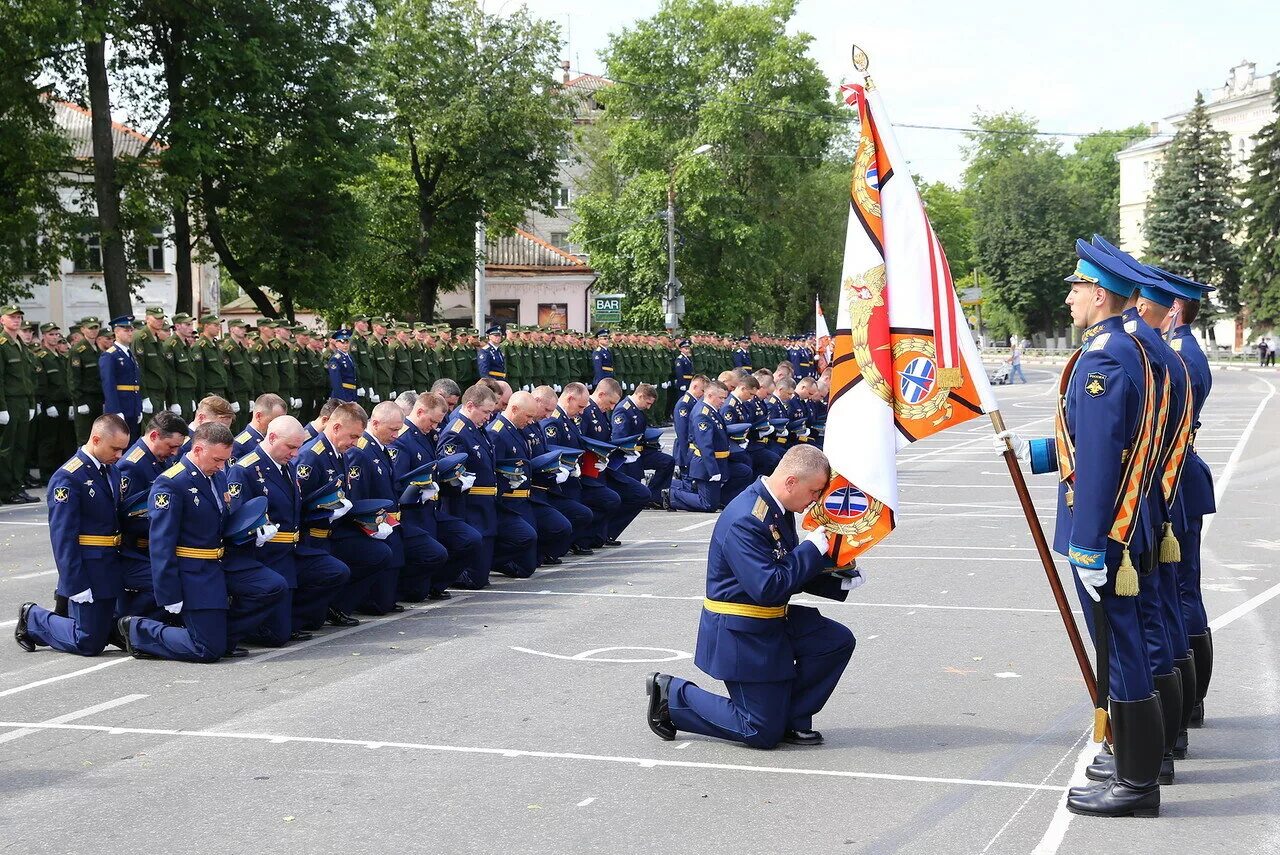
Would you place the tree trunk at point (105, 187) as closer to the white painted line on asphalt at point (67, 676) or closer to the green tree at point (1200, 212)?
the white painted line on asphalt at point (67, 676)

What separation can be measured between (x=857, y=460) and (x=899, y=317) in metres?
0.76

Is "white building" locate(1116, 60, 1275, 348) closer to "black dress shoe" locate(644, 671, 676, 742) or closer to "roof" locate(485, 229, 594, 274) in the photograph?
"roof" locate(485, 229, 594, 274)

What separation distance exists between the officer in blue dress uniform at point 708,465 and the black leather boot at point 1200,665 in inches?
433

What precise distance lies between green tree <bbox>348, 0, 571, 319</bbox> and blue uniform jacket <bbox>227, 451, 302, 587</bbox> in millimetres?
40532

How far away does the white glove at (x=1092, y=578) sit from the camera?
5965 mm

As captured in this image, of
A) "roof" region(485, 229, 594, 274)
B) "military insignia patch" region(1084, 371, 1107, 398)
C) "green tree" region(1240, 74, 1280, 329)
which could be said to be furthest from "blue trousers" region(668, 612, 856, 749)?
"green tree" region(1240, 74, 1280, 329)

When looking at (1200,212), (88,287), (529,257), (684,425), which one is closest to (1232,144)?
(1200,212)

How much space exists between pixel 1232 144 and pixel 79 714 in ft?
345

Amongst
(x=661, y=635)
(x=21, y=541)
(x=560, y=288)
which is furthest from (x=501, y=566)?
(x=560, y=288)

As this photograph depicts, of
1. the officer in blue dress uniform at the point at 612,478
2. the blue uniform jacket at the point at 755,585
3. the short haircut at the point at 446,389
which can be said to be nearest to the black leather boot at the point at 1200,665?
the blue uniform jacket at the point at 755,585

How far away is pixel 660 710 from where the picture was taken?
7.43 metres

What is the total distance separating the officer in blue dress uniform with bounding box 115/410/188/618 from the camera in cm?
980

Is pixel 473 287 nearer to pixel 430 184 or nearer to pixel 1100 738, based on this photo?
pixel 430 184

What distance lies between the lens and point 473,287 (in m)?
65.2
